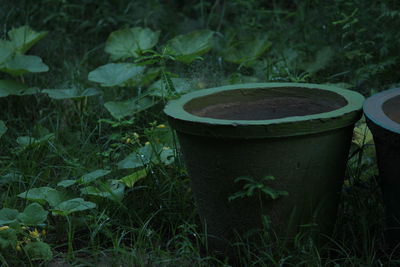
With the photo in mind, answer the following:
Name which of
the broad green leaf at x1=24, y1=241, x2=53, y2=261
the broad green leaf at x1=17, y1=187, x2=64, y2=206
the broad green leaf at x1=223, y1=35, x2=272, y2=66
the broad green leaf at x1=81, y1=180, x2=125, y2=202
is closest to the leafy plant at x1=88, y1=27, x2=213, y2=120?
the broad green leaf at x1=223, y1=35, x2=272, y2=66

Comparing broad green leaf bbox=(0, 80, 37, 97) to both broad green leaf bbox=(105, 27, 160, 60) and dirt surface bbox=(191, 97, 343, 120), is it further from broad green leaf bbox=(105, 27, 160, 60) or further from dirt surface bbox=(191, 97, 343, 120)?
dirt surface bbox=(191, 97, 343, 120)

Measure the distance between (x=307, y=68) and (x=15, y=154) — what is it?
169 centimetres

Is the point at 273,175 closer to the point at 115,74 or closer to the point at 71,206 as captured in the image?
the point at 71,206

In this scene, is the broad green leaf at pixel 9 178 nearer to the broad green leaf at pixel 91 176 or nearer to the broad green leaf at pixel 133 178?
the broad green leaf at pixel 91 176

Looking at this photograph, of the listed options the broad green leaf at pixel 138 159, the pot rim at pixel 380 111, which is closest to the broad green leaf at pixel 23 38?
the broad green leaf at pixel 138 159

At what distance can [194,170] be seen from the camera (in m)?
2.29

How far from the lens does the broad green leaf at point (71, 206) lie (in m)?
2.45

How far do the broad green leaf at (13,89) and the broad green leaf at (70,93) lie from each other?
14 cm

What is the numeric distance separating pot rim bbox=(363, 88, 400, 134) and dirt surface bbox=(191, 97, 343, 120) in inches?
12.1

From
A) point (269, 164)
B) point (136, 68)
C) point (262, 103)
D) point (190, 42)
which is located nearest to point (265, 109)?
point (262, 103)

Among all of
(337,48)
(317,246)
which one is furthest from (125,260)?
(337,48)

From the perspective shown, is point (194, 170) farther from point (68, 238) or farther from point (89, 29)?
point (89, 29)

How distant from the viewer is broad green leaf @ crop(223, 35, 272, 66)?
3949 mm

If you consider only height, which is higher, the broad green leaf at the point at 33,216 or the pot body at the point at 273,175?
the pot body at the point at 273,175
